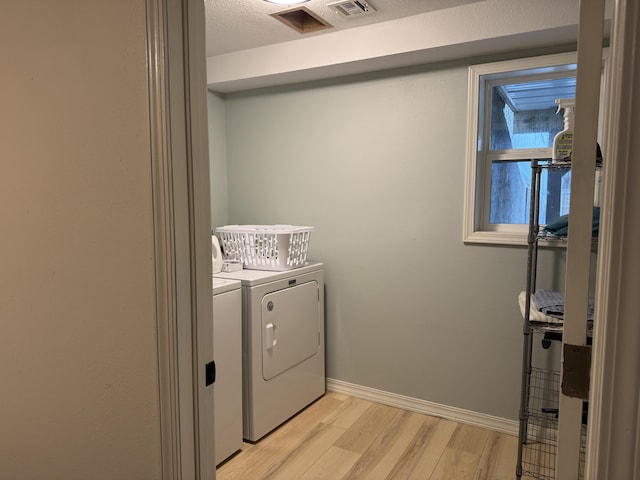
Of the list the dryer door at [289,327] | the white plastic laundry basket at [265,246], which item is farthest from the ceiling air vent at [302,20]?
the dryer door at [289,327]

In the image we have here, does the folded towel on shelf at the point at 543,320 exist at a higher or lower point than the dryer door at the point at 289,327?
higher

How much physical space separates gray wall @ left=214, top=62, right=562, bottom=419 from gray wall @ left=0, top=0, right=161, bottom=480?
196cm

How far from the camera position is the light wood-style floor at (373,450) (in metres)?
2.21

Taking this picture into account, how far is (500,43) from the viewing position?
227 cm

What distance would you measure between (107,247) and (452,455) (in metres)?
2.08

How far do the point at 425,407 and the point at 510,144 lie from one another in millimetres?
1682

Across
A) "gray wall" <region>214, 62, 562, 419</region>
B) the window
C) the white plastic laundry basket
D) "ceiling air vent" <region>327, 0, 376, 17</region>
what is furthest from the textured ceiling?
the white plastic laundry basket

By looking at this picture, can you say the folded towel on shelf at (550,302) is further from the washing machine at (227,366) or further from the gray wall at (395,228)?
the washing machine at (227,366)

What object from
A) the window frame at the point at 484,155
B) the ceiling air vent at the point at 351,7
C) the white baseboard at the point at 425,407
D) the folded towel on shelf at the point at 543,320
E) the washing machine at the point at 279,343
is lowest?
the white baseboard at the point at 425,407

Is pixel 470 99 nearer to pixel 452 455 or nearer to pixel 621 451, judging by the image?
pixel 452 455

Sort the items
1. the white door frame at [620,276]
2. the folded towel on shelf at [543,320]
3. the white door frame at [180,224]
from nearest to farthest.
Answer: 1. the white door frame at [620,276]
2. the white door frame at [180,224]
3. the folded towel on shelf at [543,320]

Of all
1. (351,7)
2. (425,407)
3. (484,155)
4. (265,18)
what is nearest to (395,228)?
(484,155)

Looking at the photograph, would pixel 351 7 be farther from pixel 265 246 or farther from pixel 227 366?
pixel 227 366

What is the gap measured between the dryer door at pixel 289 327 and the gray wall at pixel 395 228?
243 millimetres
